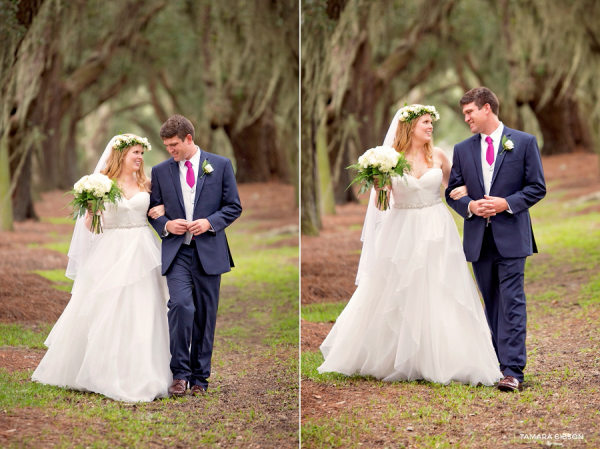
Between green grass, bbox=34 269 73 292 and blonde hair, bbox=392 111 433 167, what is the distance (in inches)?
147

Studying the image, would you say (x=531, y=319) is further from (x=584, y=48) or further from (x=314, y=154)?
(x=584, y=48)

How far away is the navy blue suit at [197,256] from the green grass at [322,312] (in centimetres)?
166

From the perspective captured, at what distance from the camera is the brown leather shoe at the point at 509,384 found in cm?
482

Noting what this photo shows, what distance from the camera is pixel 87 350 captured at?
4.88 metres

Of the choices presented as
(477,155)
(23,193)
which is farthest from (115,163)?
(23,193)

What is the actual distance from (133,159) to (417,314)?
247 centimetres

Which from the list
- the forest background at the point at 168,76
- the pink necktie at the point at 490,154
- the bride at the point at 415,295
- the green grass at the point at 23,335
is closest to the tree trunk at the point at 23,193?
the forest background at the point at 168,76

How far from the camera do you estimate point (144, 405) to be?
4676 mm

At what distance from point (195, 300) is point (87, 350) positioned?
0.84m

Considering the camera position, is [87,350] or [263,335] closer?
[87,350]

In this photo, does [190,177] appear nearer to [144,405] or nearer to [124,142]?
[124,142]

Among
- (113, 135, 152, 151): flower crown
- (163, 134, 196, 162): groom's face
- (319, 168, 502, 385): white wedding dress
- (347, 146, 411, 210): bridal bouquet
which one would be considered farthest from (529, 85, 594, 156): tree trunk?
(113, 135, 152, 151): flower crown

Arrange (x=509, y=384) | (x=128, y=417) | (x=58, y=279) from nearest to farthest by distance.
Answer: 1. (x=128, y=417)
2. (x=509, y=384)
3. (x=58, y=279)

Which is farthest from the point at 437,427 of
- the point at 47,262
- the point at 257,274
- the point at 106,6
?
the point at 106,6
